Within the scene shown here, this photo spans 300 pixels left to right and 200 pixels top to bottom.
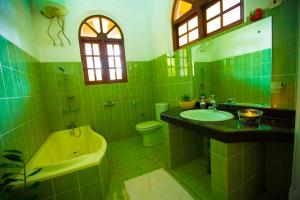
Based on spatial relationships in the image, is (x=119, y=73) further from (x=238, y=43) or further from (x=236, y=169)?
(x=236, y=169)

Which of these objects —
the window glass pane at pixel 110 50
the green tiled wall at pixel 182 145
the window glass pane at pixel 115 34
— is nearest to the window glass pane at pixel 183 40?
the window glass pane at pixel 115 34

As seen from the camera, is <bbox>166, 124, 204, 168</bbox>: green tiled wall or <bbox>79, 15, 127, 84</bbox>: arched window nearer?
<bbox>166, 124, 204, 168</bbox>: green tiled wall

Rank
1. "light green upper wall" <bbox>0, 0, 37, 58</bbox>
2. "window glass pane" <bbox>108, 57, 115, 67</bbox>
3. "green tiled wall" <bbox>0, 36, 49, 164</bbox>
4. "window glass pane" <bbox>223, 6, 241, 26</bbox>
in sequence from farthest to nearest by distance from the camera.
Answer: "window glass pane" <bbox>108, 57, 115, 67</bbox>, "window glass pane" <bbox>223, 6, 241, 26</bbox>, "light green upper wall" <bbox>0, 0, 37, 58</bbox>, "green tiled wall" <bbox>0, 36, 49, 164</bbox>

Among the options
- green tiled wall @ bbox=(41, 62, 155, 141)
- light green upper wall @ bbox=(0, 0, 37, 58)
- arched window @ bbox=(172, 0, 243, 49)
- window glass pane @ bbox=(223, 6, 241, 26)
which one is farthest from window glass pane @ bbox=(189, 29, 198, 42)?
light green upper wall @ bbox=(0, 0, 37, 58)

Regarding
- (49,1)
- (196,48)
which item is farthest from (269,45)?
(49,1)

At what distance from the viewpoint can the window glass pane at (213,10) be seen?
5.71ft

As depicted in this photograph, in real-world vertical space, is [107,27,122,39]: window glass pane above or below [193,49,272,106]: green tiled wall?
above

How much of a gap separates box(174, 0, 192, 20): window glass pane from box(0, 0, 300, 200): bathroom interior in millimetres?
25

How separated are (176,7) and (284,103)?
2.14 meters

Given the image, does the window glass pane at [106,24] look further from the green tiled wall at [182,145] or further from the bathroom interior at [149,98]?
the green tiled wall at [182,145]

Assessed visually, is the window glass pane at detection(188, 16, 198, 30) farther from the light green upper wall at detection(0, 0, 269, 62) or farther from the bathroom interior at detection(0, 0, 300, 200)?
the light green upper wall at detection(0, 0, 269, 62)

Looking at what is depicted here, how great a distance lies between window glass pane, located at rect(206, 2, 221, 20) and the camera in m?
1.74

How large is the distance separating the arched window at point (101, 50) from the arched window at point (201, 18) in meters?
1.14

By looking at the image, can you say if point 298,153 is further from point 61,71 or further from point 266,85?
point 61,71
